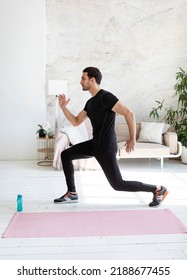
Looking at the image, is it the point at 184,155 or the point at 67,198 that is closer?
the point at 67,198

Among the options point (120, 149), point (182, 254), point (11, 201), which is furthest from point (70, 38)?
point (182, 254)

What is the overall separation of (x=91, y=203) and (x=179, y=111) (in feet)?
10.2

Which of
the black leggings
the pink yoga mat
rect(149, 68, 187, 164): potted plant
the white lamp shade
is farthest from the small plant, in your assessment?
the pink yoga mat

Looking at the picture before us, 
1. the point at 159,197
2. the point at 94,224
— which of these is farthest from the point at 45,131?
the point at 94,224

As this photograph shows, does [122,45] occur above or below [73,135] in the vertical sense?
above

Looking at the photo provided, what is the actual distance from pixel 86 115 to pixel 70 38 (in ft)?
10.0

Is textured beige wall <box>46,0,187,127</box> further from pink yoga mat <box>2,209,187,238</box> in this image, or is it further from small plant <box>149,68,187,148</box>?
pink yoga mat <box>2,209,187,238</box>

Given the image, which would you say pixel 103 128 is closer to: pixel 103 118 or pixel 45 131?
pixel 103 118

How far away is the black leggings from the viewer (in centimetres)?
300

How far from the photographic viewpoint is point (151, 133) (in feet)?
17.9

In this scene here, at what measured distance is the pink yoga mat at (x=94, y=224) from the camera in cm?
266

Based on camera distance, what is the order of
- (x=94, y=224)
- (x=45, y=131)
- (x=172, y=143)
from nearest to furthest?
1. (x=94, y=224)
2. (x=172, y=143)
3. (x=45, y=131)

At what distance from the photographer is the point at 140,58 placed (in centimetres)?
593
